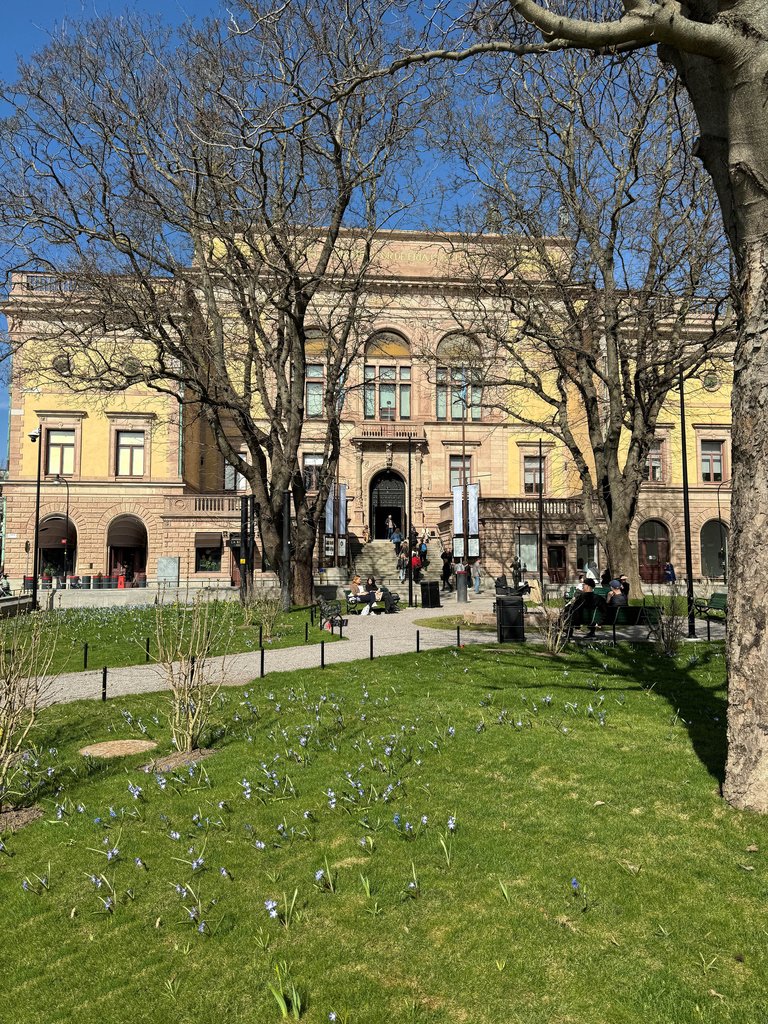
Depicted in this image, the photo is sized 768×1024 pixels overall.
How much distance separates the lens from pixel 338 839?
5.38m

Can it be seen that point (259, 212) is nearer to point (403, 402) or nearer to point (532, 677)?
point (532, 677)

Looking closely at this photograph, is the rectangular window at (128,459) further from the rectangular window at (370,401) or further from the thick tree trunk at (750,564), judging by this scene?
the thick tree trunk at (750,564)

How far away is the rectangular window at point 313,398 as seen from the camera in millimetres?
44844

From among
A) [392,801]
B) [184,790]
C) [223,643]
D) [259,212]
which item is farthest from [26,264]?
[392,801]

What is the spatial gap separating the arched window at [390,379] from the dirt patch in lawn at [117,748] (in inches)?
1531

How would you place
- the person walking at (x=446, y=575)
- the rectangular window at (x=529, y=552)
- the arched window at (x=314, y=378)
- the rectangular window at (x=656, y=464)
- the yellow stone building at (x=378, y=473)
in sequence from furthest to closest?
the rectangular window at (x=656, y=464) → the arched window at (x=314, y=378) → the yellow stone building at (x=378, y=473) → the rectangular window at (x=529, y=552) → the person walking at (x=446, y=575)

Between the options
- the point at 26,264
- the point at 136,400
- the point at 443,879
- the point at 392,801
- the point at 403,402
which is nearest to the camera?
the point at 443,879

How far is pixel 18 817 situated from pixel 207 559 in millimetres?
34429

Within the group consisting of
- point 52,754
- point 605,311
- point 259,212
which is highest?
point 259,212

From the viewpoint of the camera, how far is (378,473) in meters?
45.0

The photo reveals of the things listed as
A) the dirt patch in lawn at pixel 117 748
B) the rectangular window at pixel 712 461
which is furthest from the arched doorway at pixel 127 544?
the dirt patch in lawn at pixel 117 748

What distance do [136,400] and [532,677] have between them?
3823 centimetres

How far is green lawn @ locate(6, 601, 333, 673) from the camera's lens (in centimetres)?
1423

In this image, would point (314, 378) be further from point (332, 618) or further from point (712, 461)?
point (332, 618)
